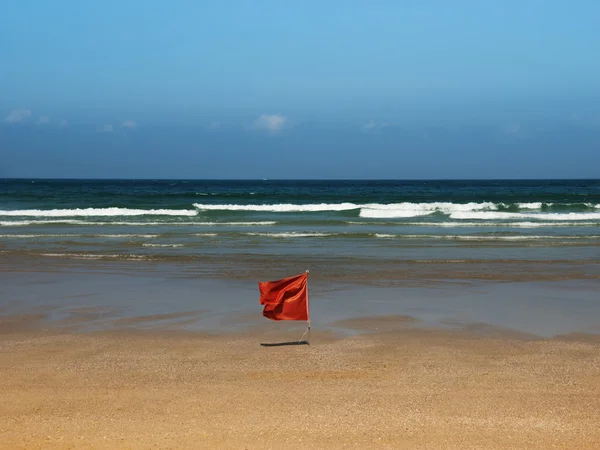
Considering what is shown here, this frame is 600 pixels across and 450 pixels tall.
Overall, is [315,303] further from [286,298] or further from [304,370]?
[304,370]

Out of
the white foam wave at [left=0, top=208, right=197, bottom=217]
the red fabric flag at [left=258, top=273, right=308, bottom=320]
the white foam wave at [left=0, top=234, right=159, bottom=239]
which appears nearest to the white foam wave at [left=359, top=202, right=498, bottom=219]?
the white foam wave at [left=0, top=208, right=197, bottom=217]

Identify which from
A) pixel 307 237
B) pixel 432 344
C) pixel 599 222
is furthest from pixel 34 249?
pixel 599 222

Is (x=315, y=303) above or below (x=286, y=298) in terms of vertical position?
below

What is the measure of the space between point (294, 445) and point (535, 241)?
63.1 feet

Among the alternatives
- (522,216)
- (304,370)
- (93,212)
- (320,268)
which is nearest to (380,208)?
(522,216)

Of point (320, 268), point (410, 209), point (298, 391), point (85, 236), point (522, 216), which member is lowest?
point (298, 391)

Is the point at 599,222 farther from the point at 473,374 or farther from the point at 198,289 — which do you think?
the point at 473,374

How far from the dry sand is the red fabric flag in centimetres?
34

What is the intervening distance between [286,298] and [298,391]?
269 centimetres

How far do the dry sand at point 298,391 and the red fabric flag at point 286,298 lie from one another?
1.10ft

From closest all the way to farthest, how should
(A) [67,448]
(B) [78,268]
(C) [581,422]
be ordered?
(A) [67,448] → (C) [581,422] → (B) [78,268]

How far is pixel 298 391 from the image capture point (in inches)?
279

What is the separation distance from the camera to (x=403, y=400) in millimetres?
6785

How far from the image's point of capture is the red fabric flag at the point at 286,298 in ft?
31.4
